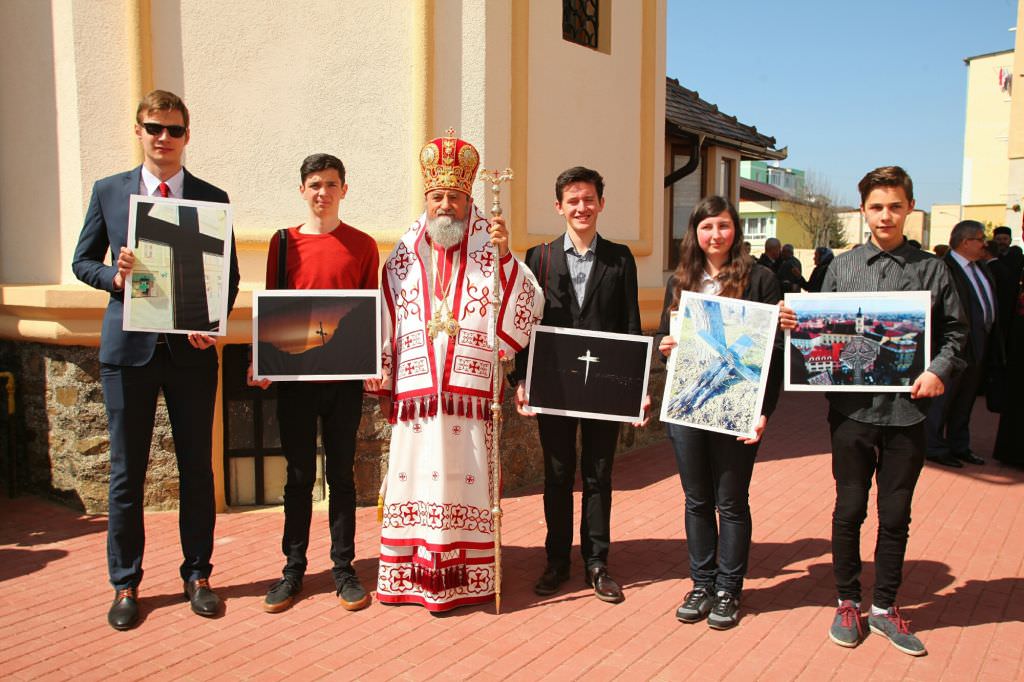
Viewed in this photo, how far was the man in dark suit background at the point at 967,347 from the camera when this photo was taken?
7461 mm

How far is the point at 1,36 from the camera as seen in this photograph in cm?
618

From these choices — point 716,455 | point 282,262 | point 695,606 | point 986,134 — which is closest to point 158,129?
point 282,262

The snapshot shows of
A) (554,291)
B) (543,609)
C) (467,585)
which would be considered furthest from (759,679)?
(554,291)

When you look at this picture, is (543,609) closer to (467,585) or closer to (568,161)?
(467,585)

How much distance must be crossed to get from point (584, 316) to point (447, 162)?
3.61 feet

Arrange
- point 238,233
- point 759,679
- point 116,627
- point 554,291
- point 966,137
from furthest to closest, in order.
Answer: point 966,137
point 238,233
point 554,291
point 116,627
point 759,679

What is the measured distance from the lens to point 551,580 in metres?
4.63

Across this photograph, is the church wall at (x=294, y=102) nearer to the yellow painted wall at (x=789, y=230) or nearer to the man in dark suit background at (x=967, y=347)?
the man in dark suit background at (x=967, y=347)

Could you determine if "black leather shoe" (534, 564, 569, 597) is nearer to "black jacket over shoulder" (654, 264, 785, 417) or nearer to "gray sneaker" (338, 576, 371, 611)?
"gray sneaker" (338, 576, 371, 611)

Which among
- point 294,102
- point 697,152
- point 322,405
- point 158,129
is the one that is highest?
point 697,152

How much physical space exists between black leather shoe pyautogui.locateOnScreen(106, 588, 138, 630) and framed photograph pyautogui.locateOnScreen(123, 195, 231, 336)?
142 cm

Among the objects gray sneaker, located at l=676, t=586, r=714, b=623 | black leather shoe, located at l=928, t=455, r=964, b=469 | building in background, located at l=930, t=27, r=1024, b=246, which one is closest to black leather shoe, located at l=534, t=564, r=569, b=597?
gray sneaker, located at l=676, t=586, r=714, b=623

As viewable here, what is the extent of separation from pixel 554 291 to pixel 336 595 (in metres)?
2.08

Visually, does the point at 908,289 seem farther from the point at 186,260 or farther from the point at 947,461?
the point at 947,461
